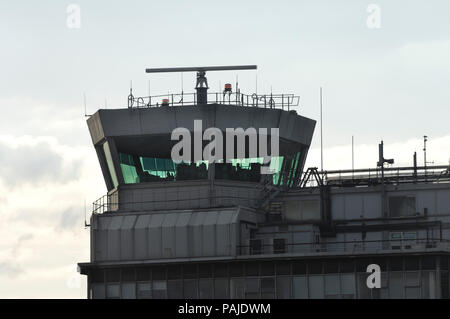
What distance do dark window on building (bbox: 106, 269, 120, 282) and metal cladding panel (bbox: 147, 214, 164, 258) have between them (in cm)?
298

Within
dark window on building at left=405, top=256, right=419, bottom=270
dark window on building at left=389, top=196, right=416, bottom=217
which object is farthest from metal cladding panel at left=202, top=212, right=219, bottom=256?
dark window on building at left=405, top=256, right=419, bottom=270

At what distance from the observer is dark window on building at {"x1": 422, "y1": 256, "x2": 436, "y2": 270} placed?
126m

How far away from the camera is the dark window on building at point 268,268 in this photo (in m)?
130

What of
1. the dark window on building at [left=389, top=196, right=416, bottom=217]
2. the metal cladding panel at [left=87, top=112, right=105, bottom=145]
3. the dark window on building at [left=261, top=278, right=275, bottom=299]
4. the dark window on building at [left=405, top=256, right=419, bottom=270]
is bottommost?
the dark window on building at [left=261, top=278, right=275, bottom=299]

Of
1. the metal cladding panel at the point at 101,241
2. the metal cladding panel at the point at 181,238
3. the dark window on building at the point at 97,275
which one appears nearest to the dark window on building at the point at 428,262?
the metal cladding panel at the point at 181,238

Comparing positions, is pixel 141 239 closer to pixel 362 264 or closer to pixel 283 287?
pixel 283 287

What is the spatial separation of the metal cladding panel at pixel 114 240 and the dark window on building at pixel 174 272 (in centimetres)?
433

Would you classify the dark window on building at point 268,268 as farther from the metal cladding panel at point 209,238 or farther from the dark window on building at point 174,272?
the dark window on building at point 174,272

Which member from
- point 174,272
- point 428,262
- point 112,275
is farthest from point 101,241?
point 428,262

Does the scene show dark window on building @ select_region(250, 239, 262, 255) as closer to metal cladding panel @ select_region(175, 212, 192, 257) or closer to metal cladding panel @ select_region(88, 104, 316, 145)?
metal cladding panel @ select_region(175, 212, 192, 257)

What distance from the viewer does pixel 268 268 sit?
12962 cm
